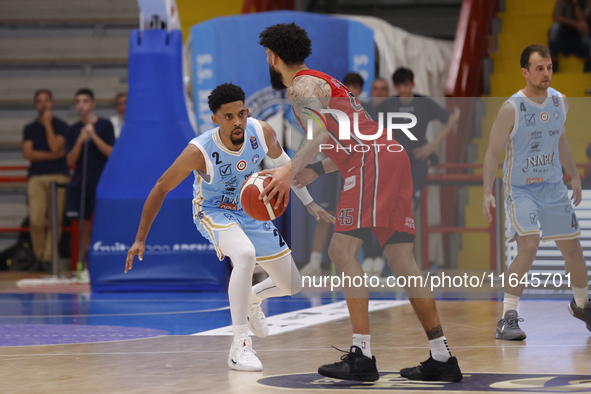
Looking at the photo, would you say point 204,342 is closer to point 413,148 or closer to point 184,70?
point 413,148

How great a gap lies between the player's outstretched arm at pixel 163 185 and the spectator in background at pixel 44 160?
20.9 feet

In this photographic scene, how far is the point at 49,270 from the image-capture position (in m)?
11.8

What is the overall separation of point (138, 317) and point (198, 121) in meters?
3.69

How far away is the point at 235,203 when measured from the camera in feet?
18.7

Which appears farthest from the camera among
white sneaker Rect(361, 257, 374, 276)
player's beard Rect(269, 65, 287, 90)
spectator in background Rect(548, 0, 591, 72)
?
spectator in background Rect(548, 0, 591, 72)

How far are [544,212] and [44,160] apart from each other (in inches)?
294

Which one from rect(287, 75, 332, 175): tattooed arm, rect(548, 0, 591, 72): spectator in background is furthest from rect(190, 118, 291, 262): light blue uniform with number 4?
rect(548, 0, 591, 72): spectator in background

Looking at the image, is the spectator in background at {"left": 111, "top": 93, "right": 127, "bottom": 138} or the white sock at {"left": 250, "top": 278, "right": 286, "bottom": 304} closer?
the white sock at {"left": 250, "top": 278, "right": 286, "bottom": 304}

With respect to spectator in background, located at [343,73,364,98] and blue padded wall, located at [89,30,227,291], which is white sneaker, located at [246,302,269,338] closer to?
blue padded wall, located at [89,30,227,291]

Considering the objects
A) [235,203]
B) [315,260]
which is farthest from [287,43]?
[315,260]

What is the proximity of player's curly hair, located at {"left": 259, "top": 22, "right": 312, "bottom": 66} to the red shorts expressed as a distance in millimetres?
623

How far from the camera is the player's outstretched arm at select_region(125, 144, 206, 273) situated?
208 inches

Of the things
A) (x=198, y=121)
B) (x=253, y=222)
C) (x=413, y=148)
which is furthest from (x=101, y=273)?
(x=253, y=222)

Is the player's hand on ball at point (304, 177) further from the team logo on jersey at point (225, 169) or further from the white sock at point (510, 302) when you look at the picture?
the white sock at point (510, 302)
